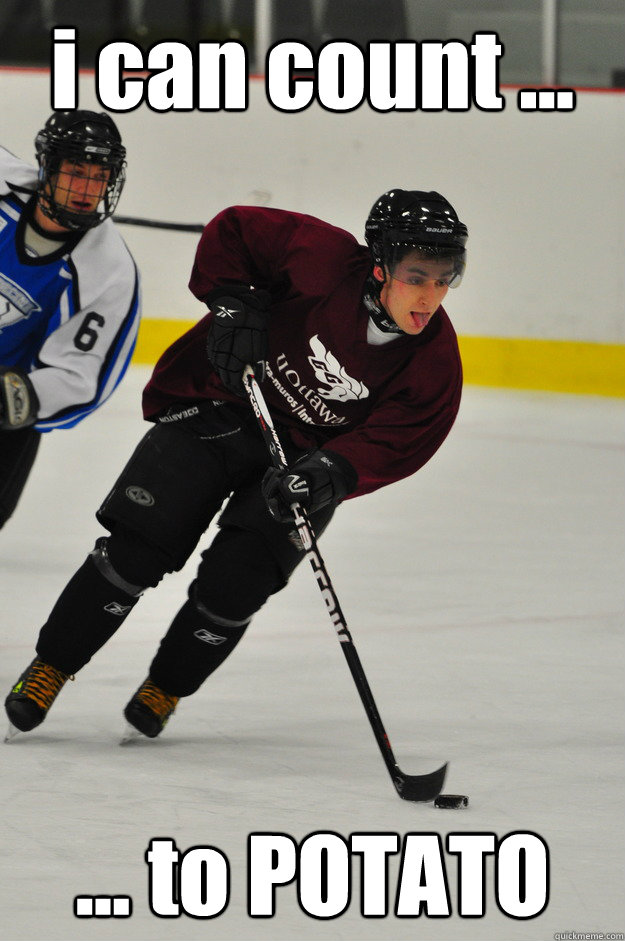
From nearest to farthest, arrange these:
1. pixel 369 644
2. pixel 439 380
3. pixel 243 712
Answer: pixel 439 380, pixel 243 712, pixel 369 644

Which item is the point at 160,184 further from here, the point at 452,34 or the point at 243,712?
the point at 243,712

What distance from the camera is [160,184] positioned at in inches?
322

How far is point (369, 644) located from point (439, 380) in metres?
1.00

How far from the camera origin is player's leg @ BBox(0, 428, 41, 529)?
3412mm

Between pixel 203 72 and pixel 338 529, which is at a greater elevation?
pixel 203 72

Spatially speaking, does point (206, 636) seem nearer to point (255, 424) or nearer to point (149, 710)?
point (149, 710)

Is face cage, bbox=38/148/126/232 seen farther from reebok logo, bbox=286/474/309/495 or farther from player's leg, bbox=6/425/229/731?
reebok logo, bbox=286/474/309/495

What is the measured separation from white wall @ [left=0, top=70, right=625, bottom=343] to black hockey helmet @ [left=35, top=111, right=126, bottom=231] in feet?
13.8

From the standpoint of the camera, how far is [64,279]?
322cm

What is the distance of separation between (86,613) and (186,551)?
0.68 feet

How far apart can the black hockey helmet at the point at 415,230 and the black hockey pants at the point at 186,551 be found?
0.43m

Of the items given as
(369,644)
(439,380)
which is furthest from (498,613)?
(439,380)

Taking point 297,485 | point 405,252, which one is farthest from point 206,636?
point 405,252

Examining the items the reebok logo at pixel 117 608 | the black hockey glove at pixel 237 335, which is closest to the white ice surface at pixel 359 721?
the reebok logo at pixel 117 608
